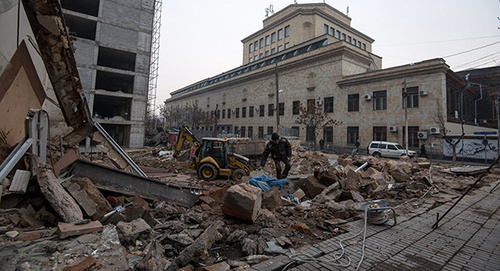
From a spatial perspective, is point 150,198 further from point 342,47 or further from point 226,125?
point 226,125

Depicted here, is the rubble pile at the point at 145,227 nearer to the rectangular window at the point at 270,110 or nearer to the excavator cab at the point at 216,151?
the excavator cab at the point at 216,151

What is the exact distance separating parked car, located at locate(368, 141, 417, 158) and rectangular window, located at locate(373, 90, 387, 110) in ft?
18.8

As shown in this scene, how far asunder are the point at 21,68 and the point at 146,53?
20253mm

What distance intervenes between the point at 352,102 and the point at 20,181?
96.6 feet

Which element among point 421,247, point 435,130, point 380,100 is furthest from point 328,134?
point 421,247

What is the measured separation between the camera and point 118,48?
22.1 meters

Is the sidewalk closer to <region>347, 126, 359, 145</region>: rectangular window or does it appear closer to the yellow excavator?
the yellow excavator

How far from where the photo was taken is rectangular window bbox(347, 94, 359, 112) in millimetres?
27312

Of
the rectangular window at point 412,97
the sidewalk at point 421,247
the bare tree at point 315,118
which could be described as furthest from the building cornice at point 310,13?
the sidewalk at point 421,247

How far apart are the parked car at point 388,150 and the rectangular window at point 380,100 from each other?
574 cm

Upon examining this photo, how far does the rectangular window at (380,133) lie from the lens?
24969 millimetres

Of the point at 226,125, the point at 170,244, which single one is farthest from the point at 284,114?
the point at 170,244

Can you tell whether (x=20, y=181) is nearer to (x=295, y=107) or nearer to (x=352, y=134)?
(x=352, y=134)

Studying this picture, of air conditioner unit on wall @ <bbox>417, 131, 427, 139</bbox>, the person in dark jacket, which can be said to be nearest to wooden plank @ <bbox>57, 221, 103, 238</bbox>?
the person in dark jacket
